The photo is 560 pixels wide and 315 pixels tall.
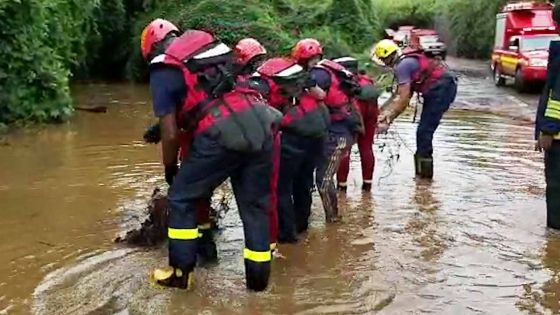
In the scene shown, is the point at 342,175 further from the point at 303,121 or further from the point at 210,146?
the point at 210,146

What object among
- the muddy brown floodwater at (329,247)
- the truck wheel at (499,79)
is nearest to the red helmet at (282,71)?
the muddy brown floodwater at (329,247)

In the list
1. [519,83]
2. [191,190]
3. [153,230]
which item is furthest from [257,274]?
[519,83]

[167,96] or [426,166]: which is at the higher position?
[167,96]

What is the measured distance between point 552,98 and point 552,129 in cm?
27

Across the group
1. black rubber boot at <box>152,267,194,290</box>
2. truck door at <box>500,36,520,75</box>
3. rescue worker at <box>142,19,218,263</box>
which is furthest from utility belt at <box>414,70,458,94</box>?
truck door at <box>500,36,520,75</box>

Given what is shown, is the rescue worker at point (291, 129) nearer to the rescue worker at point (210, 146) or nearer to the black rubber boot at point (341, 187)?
the rescue worker at point (210, 146)

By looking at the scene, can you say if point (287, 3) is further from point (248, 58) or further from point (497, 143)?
point (248, 58)

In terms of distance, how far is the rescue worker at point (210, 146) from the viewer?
5.47 metres

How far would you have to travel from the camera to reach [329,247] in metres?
7.11

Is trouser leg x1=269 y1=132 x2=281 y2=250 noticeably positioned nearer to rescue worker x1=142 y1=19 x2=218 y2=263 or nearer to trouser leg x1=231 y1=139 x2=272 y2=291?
trouser leg x1=231 y1=139 x2=272 y2=291

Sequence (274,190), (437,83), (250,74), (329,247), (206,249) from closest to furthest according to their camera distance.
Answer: (274,190)
(206,249)
(250,74)
(329,247)
(437,83)

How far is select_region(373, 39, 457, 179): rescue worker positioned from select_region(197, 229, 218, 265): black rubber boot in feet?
10.5

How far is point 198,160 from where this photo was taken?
5.59 m

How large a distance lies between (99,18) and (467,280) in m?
18.1
